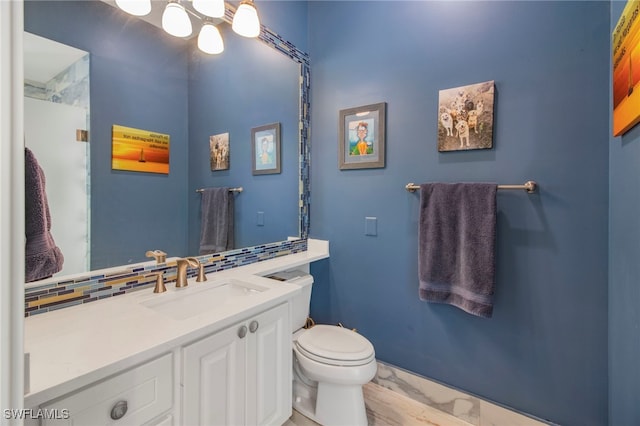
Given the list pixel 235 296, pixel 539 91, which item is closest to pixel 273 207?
pixel 235 296

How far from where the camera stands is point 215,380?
98cm

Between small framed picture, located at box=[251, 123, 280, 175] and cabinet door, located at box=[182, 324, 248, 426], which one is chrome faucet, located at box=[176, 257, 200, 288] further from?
small framed picture, located at box=[251, 123, 280, 175]

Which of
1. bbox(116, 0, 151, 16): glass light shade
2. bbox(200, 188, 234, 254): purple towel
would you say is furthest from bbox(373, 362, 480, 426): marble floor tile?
bbox(116, 0, 151, 16): glass light shade

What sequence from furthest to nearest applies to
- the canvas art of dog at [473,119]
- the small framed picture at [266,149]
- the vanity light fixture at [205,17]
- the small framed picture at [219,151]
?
1. the small framed picture at [266,149]
2. the small framed picture at [219,151]
3. the canvas art of dog at [473,119]
4. the vanity light fixture at [205,17]

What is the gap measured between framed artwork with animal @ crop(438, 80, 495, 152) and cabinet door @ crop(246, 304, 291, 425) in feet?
4.07

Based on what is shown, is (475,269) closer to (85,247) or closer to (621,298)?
(621,298)

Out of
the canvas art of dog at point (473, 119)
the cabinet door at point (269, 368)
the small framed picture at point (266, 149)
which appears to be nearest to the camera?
the cabinet door at point (269, 368)

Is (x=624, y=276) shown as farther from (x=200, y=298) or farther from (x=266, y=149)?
(x=266, y=149)

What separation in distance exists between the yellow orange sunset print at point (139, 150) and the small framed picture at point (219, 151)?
248 millimetres

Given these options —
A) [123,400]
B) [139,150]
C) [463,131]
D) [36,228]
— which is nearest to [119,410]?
[123,400]

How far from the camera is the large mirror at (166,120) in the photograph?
1.13m

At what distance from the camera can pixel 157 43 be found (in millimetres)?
1337

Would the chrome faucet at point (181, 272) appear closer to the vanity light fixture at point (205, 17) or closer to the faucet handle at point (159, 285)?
the faucet handle at point (159, 285)

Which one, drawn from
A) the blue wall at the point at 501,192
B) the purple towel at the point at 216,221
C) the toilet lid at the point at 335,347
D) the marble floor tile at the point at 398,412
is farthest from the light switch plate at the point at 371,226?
the marble floor tile at the point at 398,412
